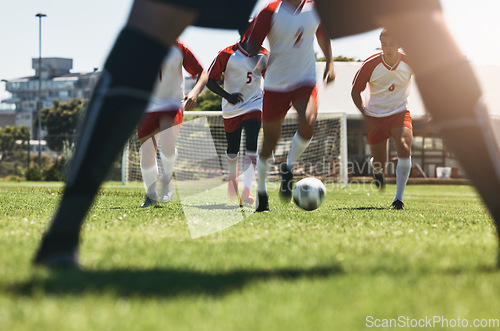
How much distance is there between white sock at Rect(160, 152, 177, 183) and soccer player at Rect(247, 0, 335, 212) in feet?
7.27

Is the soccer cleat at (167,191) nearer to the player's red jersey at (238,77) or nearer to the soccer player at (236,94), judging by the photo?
Answer: the soccer player at (236,94)

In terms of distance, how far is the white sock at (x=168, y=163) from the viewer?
7883 millimetres

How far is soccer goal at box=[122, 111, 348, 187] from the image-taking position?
1800 cm

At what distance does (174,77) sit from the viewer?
798 cm

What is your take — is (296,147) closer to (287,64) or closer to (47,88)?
(287,64)

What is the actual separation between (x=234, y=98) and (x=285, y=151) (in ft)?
46.8

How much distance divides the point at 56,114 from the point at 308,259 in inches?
2890

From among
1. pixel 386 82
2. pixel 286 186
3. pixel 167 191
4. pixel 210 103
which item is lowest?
pixel 167 191

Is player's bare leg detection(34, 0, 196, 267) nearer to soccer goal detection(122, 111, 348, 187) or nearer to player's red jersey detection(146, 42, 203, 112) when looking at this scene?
player's red jersey detection(146, 42, 203, 112)

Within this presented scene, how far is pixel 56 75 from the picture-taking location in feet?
445

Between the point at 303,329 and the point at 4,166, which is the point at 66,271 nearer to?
the point at 303,329

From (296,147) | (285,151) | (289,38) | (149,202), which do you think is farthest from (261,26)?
(285,151)

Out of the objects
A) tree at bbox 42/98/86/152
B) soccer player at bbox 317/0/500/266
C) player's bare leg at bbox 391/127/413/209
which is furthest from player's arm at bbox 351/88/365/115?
tree at bbox 42/98/86/152

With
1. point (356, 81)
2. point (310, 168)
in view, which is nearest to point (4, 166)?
point (310, 168)
